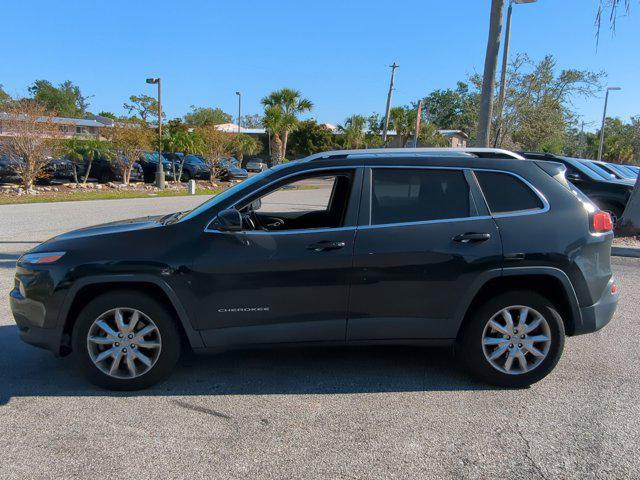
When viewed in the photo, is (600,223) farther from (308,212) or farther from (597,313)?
(308,212)

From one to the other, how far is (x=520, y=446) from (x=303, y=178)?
93.5 inches

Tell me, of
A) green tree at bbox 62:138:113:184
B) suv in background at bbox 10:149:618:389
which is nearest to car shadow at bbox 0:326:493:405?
suv in background at bbox 10:149:618:389

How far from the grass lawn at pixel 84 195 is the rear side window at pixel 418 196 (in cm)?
1579

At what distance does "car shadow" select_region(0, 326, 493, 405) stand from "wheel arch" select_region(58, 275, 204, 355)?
1.21 feet

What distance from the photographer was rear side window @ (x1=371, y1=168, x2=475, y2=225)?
151 inches

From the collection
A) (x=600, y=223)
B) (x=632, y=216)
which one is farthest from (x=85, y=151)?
(x=600, y=223)

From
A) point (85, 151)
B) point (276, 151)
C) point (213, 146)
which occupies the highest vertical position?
point (276, 151)

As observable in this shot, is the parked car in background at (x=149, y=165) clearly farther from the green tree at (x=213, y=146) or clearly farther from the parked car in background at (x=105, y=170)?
the green tree at (x=213, y=146)

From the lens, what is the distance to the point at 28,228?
11234 mm

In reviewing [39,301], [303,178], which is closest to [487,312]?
[303,178]

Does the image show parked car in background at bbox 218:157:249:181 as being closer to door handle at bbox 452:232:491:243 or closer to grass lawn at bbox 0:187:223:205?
grass lawn at bbox 0:187:223:205

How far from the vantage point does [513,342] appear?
388 centimetres

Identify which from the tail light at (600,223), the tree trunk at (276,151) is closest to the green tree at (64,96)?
the tree trunk at (276,151)

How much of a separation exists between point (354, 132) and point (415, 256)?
155ft
